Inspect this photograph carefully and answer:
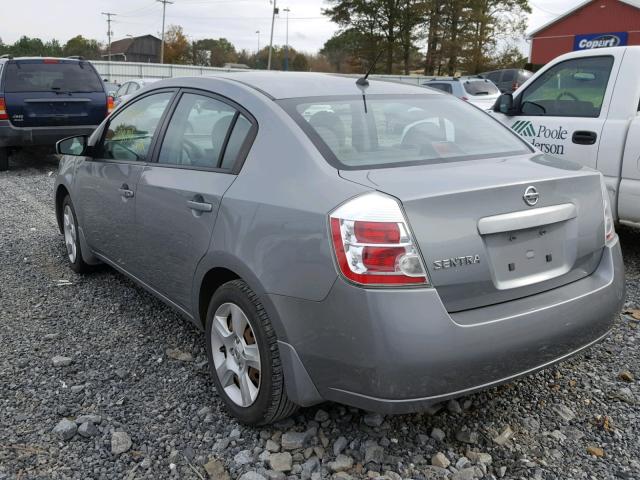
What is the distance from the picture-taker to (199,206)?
295cm

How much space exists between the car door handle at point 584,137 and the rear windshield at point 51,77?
8.26 m

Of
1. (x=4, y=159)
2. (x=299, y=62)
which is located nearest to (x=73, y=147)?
(x=4, y=159)

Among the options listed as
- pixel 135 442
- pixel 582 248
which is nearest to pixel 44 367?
pixel 135 442

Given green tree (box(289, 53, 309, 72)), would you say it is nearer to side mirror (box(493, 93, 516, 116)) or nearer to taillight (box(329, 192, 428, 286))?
side mirror (box(493, 93, 516, 116))

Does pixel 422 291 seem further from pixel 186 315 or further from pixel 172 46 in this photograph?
pixel 172 46

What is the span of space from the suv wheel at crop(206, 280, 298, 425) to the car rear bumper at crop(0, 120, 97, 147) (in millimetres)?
8216

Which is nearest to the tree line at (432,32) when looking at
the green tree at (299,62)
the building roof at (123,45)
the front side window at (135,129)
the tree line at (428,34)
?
the tree line at (428,34)

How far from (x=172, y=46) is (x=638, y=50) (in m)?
82.9

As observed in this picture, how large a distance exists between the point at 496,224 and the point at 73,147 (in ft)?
11.0

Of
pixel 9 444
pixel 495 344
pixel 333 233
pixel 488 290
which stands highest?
pixel 333 233

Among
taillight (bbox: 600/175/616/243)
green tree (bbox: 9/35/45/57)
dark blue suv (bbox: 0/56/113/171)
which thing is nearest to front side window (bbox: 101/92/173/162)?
taillight (bbox: 600/175/616/243)

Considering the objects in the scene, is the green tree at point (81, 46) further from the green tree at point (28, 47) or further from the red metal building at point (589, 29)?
the red metal building at point (589, 29)

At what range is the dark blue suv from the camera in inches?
388

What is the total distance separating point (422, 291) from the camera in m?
2.20
